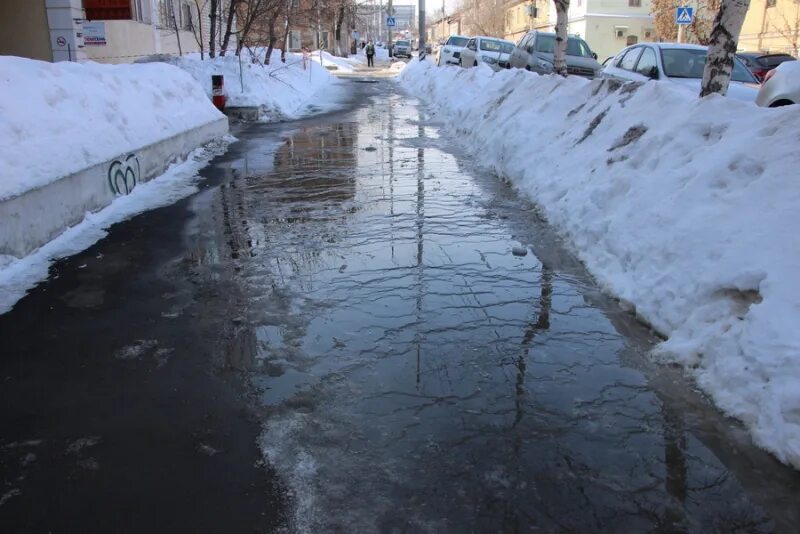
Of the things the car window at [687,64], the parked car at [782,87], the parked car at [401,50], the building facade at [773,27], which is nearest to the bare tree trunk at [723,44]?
the parked car at [782,87]

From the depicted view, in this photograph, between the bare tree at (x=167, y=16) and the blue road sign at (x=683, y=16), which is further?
the bare tree at (x=167, y=16)

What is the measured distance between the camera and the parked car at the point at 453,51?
33.3 metres

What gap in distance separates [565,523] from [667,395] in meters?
1.38

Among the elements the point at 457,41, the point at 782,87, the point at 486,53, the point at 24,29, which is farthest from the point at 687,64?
the point at 457,41

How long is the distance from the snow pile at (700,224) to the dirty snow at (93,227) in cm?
474

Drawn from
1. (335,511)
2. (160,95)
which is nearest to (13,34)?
(160,95)

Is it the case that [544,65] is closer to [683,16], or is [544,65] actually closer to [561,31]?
[561,31]

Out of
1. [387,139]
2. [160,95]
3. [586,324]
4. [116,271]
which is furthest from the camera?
[387,139]

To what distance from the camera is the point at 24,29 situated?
19062mm

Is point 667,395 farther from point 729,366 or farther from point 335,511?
point 335,511

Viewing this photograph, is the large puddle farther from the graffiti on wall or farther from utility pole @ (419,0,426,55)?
utility pole @ (419,0,426,55)

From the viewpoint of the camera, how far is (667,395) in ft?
13.0

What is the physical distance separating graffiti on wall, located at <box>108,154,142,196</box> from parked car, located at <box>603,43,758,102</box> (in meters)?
8.66

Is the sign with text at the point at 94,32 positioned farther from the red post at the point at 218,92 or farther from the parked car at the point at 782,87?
the parked car at the point at 782,87
